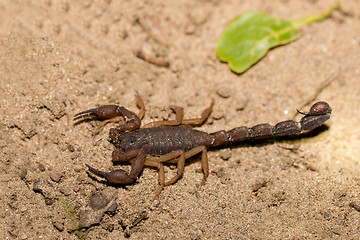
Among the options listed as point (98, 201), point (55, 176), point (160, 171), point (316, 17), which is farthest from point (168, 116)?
point (316, 17)

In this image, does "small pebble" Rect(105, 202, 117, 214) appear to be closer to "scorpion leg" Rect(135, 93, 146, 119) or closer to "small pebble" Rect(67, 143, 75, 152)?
"small pebble" Rect(67, 143, 75, 152)

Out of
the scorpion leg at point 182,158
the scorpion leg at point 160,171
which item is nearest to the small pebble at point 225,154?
the scorpion leg at point 182,158

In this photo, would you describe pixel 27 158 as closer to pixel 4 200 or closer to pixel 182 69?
pixel 4 200

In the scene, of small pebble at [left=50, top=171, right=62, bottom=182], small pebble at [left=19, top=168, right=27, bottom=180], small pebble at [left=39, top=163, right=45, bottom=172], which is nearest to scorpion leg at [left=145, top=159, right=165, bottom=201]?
small pebble at [left=50, top=171, right=62, bottom=182]

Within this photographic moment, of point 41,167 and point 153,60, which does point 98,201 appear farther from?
point 153,60

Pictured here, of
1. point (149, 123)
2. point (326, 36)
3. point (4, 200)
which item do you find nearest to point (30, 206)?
point (4, 200)

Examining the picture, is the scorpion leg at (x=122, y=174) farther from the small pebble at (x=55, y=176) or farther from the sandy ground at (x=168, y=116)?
the small pebble at (x=55, y=176)

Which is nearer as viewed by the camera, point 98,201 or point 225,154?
point 98,201
